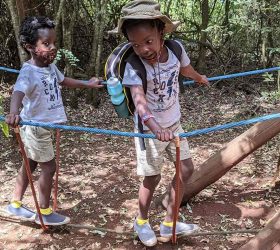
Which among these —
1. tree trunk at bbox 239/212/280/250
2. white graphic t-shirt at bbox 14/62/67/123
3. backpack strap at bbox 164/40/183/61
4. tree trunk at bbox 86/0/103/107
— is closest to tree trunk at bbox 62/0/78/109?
tree trunk at bbox 86/0/103/107

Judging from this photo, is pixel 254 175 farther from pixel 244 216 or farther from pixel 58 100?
pixel 58 100

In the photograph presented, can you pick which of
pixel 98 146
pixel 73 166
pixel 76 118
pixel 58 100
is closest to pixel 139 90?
pixel 58 100

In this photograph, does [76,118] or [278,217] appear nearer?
[278,217]

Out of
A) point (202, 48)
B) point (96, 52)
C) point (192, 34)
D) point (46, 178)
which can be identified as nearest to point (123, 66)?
point (46, 178)

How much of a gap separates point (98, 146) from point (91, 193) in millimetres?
962

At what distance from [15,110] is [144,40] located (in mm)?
783

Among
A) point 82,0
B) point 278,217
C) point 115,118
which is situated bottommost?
point 115,118

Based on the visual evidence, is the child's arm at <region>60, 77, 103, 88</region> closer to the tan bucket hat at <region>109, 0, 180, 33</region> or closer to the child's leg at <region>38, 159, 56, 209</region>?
the child's leg at <region>38, 159, 56, 209</region>

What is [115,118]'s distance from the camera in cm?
499

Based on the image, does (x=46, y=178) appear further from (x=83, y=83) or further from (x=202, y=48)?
(x=202, y=48)

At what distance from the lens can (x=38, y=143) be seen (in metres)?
2.59

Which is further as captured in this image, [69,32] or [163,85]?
[69,32]

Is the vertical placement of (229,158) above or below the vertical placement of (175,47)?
below

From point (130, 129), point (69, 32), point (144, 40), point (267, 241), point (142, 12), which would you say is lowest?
point (130, 129)
